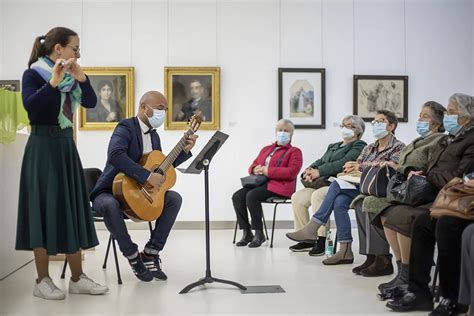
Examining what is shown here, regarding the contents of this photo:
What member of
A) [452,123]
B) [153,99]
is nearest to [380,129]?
[452,123]

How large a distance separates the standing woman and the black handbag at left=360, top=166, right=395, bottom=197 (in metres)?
2.18

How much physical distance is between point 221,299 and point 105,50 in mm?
5100

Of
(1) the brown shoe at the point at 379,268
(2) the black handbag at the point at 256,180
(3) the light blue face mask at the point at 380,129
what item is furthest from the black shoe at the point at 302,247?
(3) the light blue face mask at the point at 380,129

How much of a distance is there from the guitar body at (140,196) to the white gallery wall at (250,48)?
349 centimetres

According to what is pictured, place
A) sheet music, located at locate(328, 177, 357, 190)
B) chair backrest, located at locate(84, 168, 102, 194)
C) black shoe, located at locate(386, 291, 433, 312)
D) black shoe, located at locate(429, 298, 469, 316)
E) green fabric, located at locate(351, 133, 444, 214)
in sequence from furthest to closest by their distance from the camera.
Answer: sheet music, located at locate(328, 177, 357, 190) → chair backrest, located at locate(84, 168, 102, 194) → green fabric, located at locate(351, 133, 444, 214) → black shoe, located at locate(386, 291, 433, 312) → black shoe, located at locate(429, 298, 469, 316)

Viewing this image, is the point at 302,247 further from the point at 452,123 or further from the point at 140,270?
the point at 452,123

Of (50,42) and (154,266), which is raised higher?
(50,42)

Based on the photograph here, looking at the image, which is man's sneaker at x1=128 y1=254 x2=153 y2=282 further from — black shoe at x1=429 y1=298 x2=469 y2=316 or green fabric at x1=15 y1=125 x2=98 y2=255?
black shoe at x1=429 y1=298 x2=469 y2=316

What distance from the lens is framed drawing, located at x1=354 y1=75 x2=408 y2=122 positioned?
8086 mm

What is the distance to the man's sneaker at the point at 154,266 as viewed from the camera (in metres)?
4.45

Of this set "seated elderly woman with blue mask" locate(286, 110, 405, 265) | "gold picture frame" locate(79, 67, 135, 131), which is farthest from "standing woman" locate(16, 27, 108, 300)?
"gold picture frame" locate(79, 67, 135, 131)

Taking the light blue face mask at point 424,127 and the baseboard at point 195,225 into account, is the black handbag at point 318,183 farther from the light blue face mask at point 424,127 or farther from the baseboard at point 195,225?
the baseboard at point 195,225

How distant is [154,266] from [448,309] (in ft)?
7.43

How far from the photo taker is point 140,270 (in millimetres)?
4363
